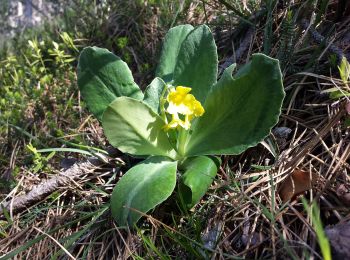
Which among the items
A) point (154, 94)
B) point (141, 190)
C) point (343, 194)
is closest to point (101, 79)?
point (154, 94)

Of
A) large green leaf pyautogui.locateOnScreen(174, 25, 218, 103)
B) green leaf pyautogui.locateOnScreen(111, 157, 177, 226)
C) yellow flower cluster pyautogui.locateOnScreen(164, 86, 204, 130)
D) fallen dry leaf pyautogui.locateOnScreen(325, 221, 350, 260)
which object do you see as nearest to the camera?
fallen dry leaf pyautogui.locateOnScreen(325, 221, 350, 260)

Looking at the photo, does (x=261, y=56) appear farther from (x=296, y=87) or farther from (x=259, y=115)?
(x=296, y=87)

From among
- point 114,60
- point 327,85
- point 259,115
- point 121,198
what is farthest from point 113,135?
point 327,85

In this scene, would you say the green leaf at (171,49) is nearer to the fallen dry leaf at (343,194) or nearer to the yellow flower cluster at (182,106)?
the yellow flower cluster at (182,106)

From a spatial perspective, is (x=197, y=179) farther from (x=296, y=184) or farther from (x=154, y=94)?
(x=154, y=94)

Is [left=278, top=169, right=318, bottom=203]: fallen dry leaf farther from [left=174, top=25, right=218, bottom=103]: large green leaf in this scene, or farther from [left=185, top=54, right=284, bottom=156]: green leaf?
[left=174, top=25, right=218, bottom=103]: large green leaf

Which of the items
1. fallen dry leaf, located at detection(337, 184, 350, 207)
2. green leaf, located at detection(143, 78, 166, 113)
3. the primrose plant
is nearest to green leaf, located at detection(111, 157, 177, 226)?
the primrose plant
